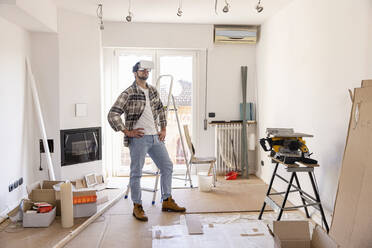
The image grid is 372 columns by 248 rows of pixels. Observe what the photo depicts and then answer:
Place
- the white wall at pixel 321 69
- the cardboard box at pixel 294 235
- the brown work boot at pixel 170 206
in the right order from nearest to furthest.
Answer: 1. the cardboard box at pixel 294 235
2. the white wall at pixel 321 69
3. the brown work boot at pixel 170 206

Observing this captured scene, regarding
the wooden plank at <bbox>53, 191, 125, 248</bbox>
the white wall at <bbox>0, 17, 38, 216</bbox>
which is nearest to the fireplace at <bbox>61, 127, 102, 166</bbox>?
the white wall at <bbox>0, 17, 38, 216</bbox>

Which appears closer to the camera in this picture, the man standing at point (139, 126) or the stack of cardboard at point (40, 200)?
the stack of cardboard at point (40, 200)

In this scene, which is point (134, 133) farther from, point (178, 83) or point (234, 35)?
point (234, 35)

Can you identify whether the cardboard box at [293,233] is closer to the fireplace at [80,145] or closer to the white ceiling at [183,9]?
the white ceiling at [183,9]

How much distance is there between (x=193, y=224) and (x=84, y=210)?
1171mm

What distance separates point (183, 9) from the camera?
4426 mm

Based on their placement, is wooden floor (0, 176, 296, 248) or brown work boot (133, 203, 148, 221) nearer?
wooden floor (0, 176, 296, 248)

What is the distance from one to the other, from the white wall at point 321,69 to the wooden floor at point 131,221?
668 millimetres

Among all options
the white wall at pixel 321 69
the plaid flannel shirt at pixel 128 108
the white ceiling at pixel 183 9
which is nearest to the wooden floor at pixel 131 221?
the white wall at pixel 321 69

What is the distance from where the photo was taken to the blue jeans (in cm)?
340

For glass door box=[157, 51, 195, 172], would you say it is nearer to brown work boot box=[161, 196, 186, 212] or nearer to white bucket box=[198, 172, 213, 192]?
white bucket box=[198, 172, 213, 192]

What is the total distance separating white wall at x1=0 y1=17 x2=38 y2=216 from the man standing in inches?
48.2

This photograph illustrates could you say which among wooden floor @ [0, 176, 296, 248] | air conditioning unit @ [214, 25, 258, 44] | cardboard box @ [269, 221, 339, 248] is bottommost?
wooden floor @ [0, 176, 296, 248]

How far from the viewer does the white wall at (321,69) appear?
2.76 m
